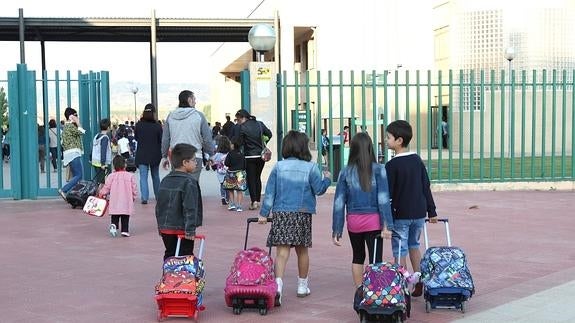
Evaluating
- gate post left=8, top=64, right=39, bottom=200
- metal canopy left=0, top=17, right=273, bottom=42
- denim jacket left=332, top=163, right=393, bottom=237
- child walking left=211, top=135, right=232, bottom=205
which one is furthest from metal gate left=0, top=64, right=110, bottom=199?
metal canopy left=0, top=17, right=273, bottom=42

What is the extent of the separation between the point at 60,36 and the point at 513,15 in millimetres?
19978

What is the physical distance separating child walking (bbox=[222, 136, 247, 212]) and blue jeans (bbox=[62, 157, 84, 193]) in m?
2.85

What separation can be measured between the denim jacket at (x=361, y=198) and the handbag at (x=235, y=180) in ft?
20.7

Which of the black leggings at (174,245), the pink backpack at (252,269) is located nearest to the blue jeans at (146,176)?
the black leggings at (174,245)

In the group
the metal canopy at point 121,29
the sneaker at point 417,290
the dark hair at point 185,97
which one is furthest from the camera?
the metal canopy at point 121,29

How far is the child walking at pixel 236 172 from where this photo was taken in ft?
41.5

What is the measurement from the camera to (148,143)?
44.4 feet

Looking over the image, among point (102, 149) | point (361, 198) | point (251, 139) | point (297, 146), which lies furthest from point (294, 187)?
point (102, 149)

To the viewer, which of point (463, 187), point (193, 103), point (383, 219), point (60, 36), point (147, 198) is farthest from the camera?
point (60, 36)

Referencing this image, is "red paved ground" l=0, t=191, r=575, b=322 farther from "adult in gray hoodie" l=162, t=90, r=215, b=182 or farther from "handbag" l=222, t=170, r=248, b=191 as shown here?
"adult in gray hoodie" l=162, t=90, r=215, b=182

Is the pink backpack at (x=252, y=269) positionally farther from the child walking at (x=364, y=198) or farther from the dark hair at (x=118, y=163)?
the dark hair at (x=118, y=163)

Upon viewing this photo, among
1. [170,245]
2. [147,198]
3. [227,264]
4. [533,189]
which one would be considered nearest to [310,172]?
[170,245]

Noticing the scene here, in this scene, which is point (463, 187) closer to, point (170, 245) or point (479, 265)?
point (479, 265)

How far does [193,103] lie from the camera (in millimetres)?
10367
